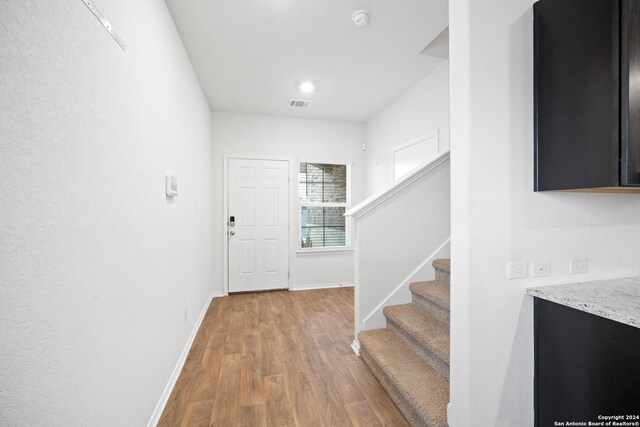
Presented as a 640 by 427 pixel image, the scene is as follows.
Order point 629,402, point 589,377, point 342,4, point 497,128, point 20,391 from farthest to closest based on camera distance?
1. point 342,4
2. point 497,128
3. point 589,377
4. point 629,402
5. point 20,391

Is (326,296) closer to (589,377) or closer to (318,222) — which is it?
(318,222)

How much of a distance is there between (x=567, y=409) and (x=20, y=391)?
1.94m

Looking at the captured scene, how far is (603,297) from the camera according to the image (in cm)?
118

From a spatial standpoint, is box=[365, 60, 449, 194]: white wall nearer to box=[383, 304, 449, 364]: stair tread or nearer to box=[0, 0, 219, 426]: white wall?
box=[383, 304, 449, 364]: stair tread

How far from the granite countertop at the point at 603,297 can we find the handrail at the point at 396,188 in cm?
124

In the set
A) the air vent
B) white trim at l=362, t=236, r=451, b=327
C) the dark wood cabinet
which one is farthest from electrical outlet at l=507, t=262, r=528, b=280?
the air vent

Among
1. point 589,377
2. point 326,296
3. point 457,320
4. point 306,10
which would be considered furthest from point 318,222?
point 589,377

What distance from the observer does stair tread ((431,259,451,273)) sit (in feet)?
7.35

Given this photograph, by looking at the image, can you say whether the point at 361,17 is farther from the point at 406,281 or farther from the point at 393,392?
the point at 393,392

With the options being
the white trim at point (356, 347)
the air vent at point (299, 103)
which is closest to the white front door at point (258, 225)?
the air vent at point (299, 103)

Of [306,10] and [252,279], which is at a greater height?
[306,10]

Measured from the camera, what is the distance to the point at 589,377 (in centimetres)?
112

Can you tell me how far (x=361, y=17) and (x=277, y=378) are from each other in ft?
9.12

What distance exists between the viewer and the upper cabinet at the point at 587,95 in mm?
1047
